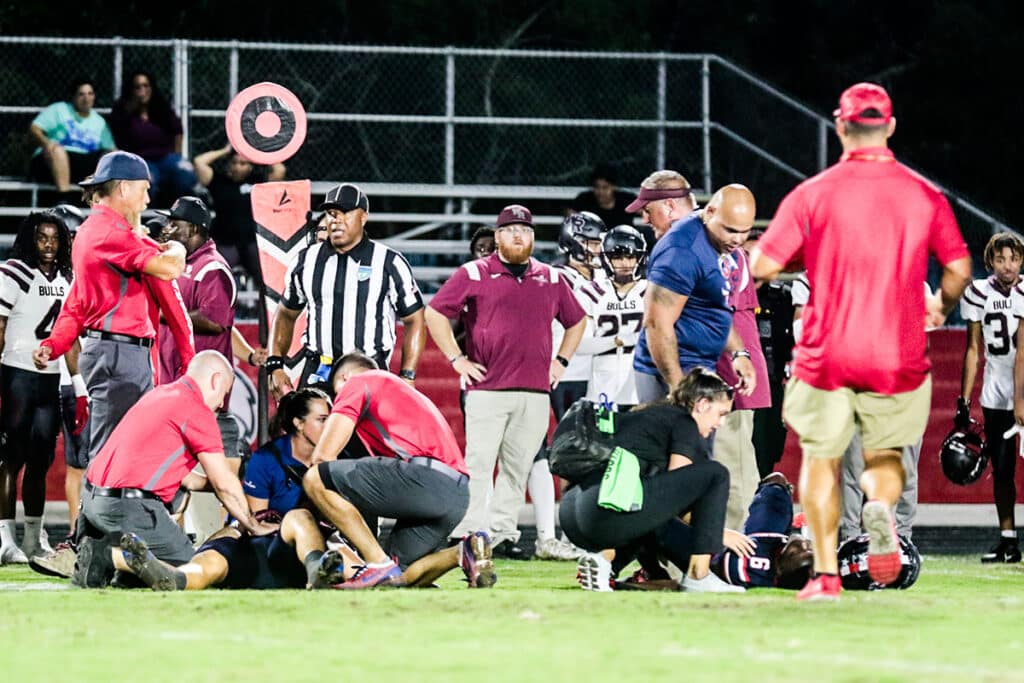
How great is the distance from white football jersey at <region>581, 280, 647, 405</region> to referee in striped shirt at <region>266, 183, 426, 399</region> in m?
2.03

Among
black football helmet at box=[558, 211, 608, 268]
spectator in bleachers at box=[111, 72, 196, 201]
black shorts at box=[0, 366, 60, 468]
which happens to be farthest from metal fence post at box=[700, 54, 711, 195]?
black shorts at box=[0, 366, 60, 468]

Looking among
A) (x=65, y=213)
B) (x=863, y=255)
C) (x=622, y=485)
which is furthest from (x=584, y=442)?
(x=65, y=213)

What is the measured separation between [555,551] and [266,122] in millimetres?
3827

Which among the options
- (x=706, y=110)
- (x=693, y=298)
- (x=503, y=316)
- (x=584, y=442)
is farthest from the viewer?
(x=706, y=110)

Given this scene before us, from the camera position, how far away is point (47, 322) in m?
12.1

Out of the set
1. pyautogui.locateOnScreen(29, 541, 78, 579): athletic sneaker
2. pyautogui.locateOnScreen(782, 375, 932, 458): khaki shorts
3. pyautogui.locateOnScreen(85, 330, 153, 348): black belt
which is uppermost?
pyautogui.locateOnScreen(85, 330, 153, 348): black belt

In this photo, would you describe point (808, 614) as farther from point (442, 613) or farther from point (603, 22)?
point (603, 22)

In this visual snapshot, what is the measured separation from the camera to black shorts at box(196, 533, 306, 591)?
9531mm

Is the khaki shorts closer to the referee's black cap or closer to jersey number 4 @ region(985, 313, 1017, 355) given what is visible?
the referee's black cap

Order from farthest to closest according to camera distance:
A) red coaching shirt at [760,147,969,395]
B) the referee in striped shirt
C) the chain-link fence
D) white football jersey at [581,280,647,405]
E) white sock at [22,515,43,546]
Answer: the chain-link fence → white football jersey at [581,280,647,405] → white sock at [22,515,43,546] → the referee in striped shirt → red coaching shirt at [760,147,969,395]

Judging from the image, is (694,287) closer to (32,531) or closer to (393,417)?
(393,417)

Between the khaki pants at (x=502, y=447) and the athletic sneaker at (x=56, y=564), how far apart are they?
2846mm

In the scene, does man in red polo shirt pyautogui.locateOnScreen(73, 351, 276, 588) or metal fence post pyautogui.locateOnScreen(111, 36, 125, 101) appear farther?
metal fence post pyautogui.locateOnScreen(111, 36, 125, 101)

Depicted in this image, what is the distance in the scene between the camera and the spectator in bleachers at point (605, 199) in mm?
17219
